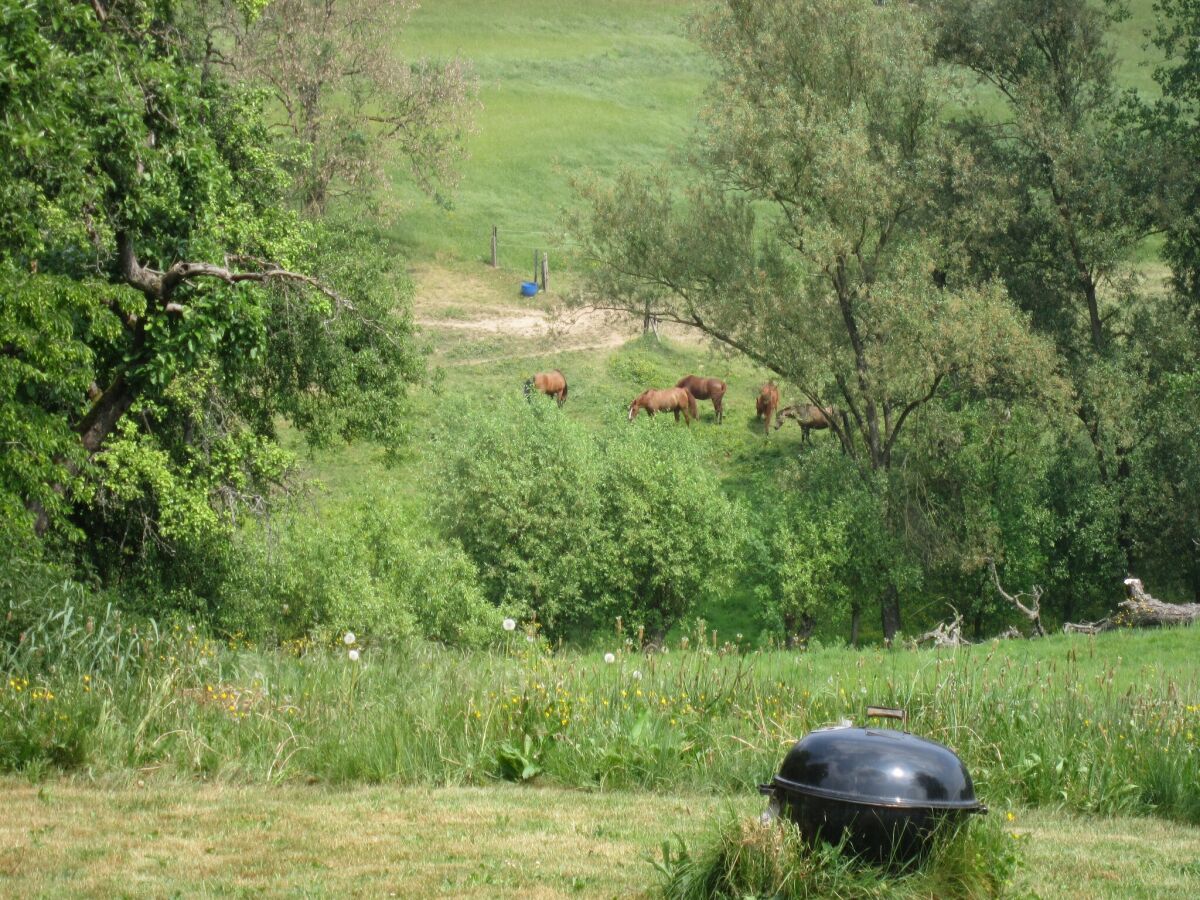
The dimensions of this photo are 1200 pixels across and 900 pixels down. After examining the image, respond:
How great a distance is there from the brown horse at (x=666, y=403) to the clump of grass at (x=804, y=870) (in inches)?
1222

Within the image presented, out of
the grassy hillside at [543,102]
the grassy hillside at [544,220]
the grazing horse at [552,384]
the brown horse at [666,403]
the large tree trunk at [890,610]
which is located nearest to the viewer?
the large tree trunk at [890,610]

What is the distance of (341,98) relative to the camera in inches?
2222

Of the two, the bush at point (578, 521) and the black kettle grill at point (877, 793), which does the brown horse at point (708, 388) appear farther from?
the black kettle grill at point (877, 793)

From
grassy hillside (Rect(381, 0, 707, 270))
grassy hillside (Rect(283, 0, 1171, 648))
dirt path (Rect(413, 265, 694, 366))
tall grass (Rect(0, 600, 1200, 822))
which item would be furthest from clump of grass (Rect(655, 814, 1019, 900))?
grassy hillside (Rect(381, 0, 707, 270))

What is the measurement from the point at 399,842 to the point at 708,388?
33.4 m

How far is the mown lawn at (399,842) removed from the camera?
7988 millimetres

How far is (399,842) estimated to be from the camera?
8.89 m

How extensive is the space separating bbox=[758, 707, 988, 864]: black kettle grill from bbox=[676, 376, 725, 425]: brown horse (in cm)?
3422

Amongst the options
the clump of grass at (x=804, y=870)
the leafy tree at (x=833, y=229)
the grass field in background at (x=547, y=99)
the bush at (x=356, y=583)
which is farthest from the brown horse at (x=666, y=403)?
the clump of grass at (x=804, y=870)

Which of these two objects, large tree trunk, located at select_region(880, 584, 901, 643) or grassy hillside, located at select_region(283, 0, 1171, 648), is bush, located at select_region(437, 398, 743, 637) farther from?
large tree trunk, located at select_region(880, 584, 901, 643)

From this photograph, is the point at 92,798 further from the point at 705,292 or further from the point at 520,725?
the point at 705,292

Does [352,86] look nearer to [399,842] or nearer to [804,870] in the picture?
[399,842]

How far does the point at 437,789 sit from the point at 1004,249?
25.7 m

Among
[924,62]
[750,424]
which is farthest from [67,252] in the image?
[750,424]
